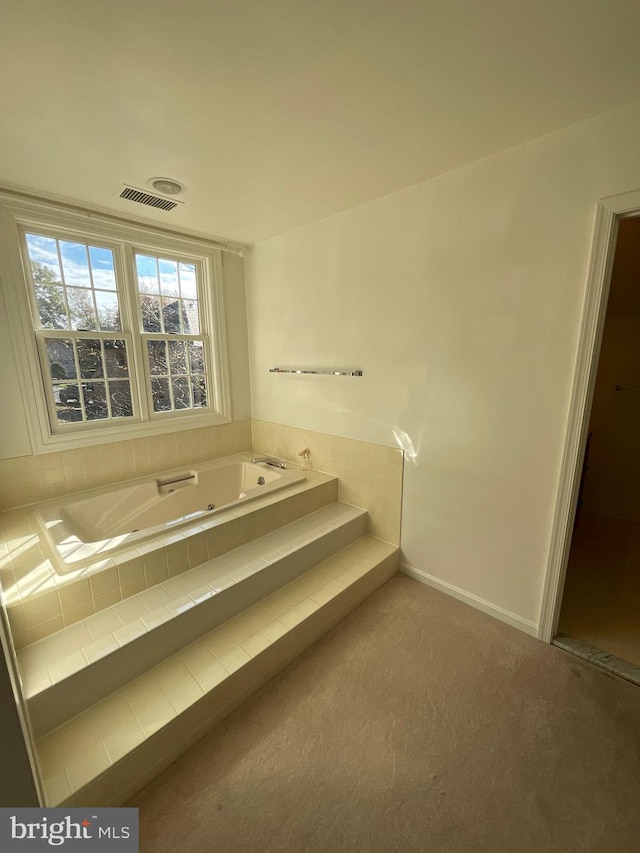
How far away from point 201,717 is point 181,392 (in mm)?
2282

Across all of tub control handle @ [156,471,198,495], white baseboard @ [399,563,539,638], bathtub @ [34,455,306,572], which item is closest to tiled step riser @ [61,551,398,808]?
white baseboard @ [399,563,539,638]

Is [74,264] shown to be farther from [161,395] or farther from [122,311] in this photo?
[161,395]

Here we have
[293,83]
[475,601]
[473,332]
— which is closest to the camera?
[293,83]

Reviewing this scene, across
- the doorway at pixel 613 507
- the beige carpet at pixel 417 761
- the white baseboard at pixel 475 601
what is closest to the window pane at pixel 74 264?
the beige carpet at pixel 417 761

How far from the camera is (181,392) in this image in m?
2.97

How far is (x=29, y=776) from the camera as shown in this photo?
0.62m

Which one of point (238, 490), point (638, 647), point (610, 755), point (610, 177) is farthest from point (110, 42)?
point (638, 647)

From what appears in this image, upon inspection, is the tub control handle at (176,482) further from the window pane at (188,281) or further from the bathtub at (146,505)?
the window pane at (188,281)

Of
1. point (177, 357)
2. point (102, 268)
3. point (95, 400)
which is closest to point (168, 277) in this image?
point (102, 268)

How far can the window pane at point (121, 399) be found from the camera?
2580 mm

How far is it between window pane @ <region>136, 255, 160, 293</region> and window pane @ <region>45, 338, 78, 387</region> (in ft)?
2.22

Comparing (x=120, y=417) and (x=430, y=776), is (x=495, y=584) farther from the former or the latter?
(x=120, y=417)

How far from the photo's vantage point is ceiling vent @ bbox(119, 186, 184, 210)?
78.9 inches

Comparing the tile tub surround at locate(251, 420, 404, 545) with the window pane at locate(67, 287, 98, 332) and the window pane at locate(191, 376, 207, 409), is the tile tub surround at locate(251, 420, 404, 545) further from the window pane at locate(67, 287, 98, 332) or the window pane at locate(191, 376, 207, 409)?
the window pane at locate(67, 287, 98, 332)
